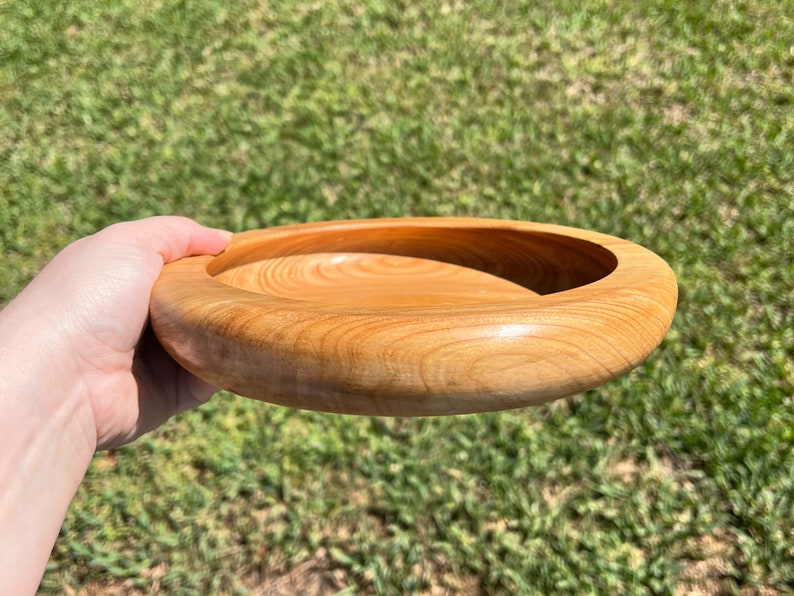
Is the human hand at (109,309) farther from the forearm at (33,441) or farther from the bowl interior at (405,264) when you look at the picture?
the bowl interior at (405,264)

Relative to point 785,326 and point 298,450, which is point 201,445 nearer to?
point 298,450

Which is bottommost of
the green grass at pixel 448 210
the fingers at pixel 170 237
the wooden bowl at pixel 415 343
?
the green grass at pixel 448 210

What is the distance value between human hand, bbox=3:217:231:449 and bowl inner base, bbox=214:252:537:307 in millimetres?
159

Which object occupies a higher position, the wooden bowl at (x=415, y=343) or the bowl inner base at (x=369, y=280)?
the wooden bowl at (x=415, y=343)

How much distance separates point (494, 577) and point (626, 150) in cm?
224

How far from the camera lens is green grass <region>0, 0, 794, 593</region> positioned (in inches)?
93.8

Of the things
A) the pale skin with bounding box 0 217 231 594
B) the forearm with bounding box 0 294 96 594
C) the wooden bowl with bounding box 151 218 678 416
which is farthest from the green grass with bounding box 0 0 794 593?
the wooden bowl with bounding box 151 218 678 416

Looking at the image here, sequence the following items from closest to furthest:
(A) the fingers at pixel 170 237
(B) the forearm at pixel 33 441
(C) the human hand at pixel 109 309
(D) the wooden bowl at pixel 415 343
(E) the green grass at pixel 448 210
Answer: (D) the wooden bowl at pixel 415 343 → (B) the forearm at pixel 33 441 → (C) the human hand at pixel 109 309 → (A) the fingers at pixel 170 237 → (E) the green grass at pixel 448 210

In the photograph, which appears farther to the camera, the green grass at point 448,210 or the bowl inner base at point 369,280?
the green grass at point 448,210

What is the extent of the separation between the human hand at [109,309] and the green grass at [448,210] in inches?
38.1

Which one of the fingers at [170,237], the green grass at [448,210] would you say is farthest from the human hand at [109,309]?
the green grass at [448,210]

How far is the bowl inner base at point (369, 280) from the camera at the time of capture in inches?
68.6

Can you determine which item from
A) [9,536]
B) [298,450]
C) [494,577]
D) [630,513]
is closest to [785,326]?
[630,513]

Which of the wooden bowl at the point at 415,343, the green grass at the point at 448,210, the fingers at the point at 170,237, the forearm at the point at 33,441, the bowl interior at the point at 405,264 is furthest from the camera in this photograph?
the green grass at the point at 448,210
